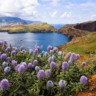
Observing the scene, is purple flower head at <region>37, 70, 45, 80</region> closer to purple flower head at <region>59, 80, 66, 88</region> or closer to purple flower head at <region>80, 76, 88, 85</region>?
purple flower head at <region>59, 80, 66, 88</region>

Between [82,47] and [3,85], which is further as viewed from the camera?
[82,47]

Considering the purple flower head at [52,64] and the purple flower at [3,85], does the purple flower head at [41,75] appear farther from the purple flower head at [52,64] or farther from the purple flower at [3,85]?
the purple flower at [3,85]

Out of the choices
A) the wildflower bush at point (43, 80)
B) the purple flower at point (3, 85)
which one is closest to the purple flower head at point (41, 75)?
the wildflower bush at point (43, 80)

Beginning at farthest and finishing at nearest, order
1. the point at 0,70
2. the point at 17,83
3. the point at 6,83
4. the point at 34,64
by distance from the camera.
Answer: the point at 34,64 → the point at 0,70 → the point at 17,83 → the point at 6,83

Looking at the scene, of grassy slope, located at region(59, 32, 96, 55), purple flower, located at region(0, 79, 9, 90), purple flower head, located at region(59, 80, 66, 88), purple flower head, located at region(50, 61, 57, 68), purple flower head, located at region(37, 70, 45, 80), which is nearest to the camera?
purple flower, located at region(0, 79, 9, 90)

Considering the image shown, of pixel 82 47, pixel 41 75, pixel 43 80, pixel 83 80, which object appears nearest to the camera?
pixel 83 80

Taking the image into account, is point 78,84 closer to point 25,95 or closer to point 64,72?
point 64,72

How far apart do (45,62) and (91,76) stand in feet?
7.80

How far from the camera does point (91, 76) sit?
12055mm

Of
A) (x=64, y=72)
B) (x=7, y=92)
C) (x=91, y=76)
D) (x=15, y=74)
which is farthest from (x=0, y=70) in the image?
(x=91, y=76)

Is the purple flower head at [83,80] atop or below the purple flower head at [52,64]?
below

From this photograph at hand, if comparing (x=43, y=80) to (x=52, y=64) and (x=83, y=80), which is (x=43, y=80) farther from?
(x=83, y=80)

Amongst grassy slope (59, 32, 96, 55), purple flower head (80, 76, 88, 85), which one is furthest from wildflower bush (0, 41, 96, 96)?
grassy slope (59, 32, 96, 55)

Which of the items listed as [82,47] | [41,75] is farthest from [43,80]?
[82,47]
